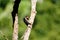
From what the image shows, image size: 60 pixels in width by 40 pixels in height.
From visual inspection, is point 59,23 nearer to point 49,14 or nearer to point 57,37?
point 49,14

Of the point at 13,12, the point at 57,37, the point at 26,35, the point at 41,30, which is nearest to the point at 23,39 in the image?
the point at 26,35

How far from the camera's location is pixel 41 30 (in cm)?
996

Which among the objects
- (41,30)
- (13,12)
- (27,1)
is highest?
(13,12)

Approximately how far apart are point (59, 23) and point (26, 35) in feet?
25.0

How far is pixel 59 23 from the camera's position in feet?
33.5

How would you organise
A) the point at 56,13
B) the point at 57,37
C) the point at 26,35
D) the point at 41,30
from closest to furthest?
the point at 26,35
the point at 57,37
the point at 41,30
the point at 56,13

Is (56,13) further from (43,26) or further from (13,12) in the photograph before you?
(13,12)

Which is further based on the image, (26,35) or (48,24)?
(48,24)

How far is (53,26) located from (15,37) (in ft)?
24.7

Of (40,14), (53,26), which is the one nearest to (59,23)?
(53,26)

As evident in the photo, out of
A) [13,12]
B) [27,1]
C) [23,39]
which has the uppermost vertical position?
[13,12]

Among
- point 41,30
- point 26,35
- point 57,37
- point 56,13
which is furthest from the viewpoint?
point 56,13

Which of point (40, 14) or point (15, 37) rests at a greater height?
point (15, 37)

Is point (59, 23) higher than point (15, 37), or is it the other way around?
point (15, 37)
